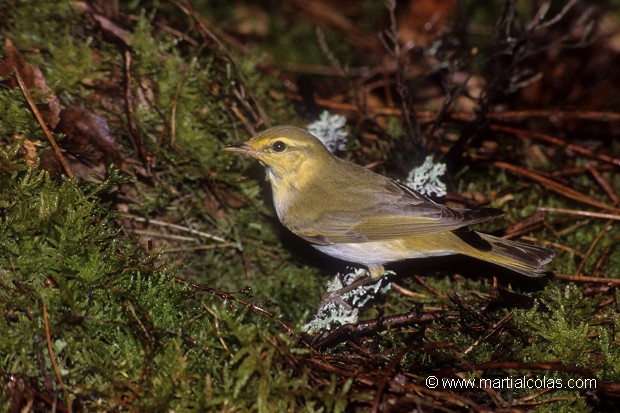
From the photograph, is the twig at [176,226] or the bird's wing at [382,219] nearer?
the bird's wing at [382,219]

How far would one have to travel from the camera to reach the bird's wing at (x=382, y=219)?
348cm

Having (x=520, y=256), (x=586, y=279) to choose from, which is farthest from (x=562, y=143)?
(x=520, y=256)

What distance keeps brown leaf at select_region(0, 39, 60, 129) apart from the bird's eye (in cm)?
137

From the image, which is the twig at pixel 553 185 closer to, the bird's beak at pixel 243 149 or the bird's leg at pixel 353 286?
the bird's leg at pixel 353 286

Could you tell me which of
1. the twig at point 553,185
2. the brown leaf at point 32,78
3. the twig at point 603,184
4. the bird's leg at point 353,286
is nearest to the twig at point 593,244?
the twig at point 553,185

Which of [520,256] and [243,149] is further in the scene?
[243,149]

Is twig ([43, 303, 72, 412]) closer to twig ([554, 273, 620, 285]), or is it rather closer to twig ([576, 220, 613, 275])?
twig ([554, 273, 620, 285])

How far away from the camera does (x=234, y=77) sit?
170 inches

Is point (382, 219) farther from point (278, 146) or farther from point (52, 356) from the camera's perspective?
point (52, 356)

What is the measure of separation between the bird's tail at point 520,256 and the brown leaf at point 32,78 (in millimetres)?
2784

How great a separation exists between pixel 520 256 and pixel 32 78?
3.27 m

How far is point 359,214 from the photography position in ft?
12.1

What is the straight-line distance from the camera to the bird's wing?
3484 millimetres

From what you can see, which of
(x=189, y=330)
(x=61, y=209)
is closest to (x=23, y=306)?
(x=61, y=209)
